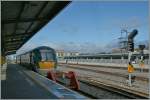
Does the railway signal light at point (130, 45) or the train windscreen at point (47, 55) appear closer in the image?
the railway signal light at point (130, 45)

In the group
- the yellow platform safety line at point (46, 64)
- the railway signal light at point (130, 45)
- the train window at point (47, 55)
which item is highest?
the railway signal light at point (130, 45)

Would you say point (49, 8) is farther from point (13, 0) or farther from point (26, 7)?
point (13, 0)

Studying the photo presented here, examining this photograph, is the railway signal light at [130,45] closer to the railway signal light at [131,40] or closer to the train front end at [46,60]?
the railway signal light at [131,40]

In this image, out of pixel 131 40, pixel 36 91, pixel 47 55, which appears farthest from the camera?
pixel 47 55

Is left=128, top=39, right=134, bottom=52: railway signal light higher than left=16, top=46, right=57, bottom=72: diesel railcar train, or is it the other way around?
left=128, top=39, right=134, bottom=52: railway signal light

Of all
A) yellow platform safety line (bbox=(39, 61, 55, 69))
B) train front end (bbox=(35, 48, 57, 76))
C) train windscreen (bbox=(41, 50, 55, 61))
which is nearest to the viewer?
yellow platform safety line (bbox=(39, 61, 55, 69))

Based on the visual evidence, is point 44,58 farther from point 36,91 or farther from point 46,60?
point 36,91

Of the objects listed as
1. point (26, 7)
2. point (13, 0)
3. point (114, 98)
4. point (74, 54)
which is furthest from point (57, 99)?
point (74, 54)

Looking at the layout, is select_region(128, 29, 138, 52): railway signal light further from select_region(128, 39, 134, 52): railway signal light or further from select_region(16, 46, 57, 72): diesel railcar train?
select_region(16, 46, 57, 72): diesel railcar train

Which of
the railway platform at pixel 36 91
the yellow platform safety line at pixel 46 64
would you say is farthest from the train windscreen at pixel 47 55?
the railway platform at pixel 36 91

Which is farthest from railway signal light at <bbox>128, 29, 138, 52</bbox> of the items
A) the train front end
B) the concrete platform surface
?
the train front end

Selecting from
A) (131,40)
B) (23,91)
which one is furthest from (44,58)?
(23,91)

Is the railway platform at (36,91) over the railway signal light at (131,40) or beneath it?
beneath

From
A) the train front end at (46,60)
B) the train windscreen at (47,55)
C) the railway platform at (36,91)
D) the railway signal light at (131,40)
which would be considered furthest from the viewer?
the train windscreen at (47,55)
